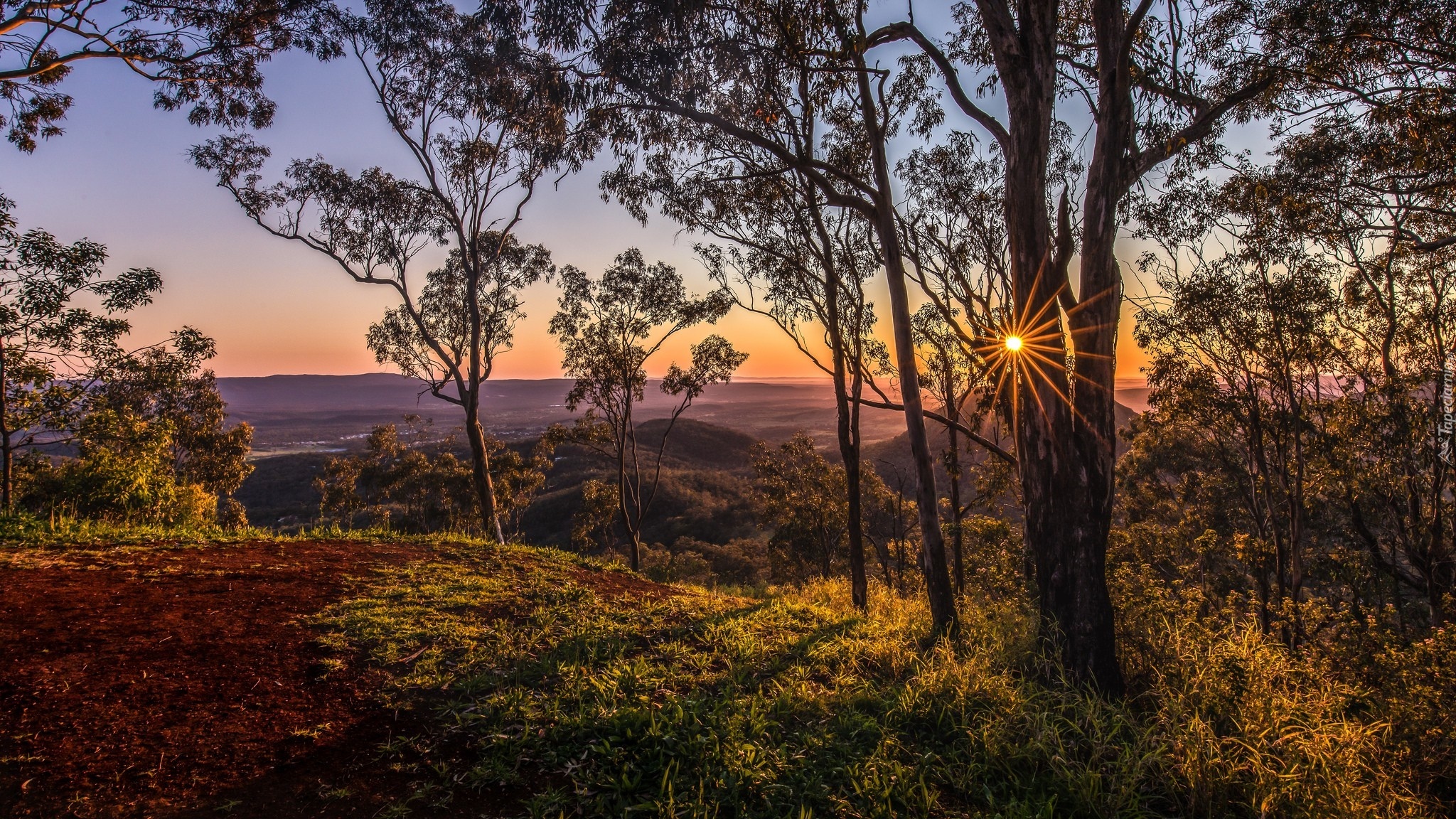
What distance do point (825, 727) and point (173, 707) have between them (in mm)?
3760

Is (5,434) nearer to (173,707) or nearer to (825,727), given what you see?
(173,707)

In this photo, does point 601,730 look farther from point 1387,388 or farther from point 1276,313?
point 1276,313

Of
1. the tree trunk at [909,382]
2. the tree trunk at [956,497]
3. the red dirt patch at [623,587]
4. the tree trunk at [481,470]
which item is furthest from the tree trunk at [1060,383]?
the tree trunk at [481,470]

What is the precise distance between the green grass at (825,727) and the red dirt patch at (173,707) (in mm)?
312

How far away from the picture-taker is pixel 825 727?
408cm

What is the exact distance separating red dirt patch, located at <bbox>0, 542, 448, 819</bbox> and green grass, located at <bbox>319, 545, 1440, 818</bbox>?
1.02 feet

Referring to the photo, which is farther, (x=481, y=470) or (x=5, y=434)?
(x=481, y=470)

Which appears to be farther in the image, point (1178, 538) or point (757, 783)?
point (1178, 538)

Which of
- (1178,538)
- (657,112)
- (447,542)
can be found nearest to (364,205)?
(657,112)

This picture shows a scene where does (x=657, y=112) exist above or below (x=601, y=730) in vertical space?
above

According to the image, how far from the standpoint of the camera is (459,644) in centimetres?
478

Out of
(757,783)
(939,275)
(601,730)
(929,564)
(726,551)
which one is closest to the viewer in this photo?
(757,783)

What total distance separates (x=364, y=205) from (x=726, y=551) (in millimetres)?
31281

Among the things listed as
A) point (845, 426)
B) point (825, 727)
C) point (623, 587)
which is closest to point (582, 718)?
point (825, 727)
